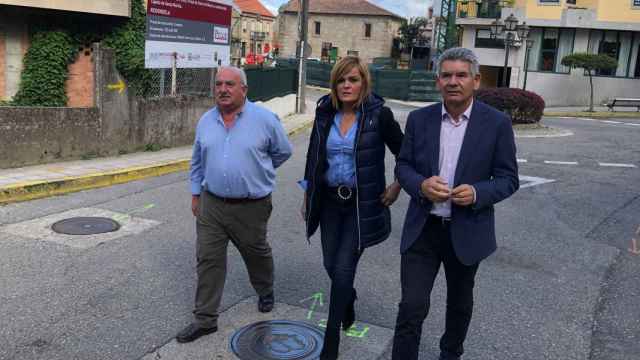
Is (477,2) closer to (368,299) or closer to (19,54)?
(19,54)

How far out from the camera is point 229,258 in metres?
5.83

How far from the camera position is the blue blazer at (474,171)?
3254mm

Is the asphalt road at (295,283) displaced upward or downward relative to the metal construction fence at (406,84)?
downward

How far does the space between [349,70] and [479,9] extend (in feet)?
122


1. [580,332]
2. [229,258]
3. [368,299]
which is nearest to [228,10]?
[229,258]

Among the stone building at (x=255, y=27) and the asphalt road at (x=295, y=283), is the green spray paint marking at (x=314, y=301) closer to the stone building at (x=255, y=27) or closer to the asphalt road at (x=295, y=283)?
the asphalt road at (x=295, y=283)

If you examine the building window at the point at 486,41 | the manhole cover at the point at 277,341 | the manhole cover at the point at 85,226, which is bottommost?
the manhole cover at the point at 85,226

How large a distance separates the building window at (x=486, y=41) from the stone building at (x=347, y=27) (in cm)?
3676

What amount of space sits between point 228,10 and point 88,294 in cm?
1055

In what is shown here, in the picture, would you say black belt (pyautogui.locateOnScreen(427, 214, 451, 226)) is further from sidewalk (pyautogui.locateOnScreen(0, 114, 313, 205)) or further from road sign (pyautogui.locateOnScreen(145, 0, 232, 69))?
road sign (pyautogui.locateOnScreen(145, 0, 232, 69))

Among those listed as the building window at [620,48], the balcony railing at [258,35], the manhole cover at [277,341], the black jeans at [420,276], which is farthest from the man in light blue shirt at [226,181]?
the balcony railing at [258,35]

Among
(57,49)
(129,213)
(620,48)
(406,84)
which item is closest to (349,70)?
(129,213)

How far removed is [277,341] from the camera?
412cm

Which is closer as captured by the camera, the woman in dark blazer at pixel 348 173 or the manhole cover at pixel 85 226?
the woman in dark blazer at pixel 348 173
